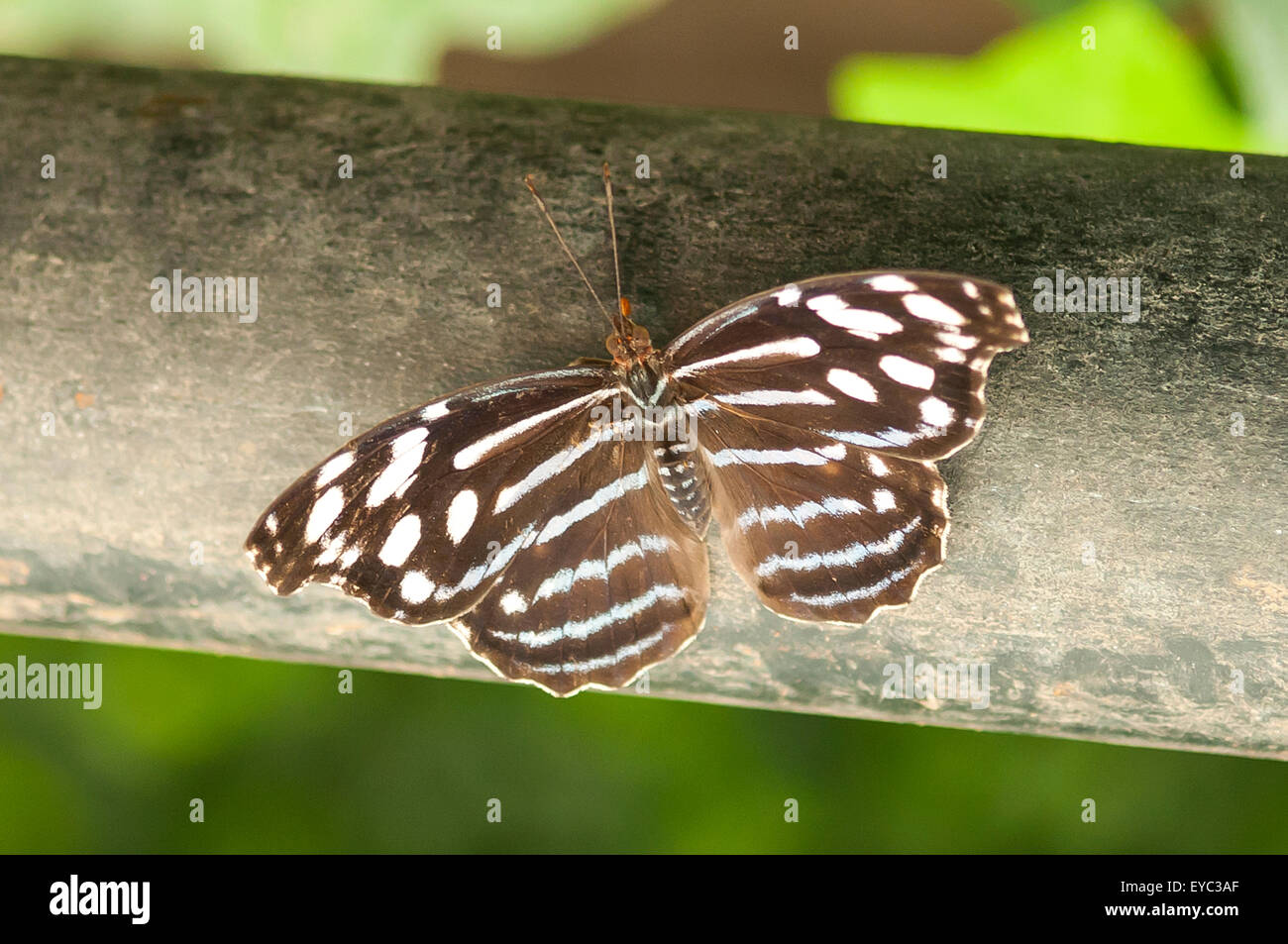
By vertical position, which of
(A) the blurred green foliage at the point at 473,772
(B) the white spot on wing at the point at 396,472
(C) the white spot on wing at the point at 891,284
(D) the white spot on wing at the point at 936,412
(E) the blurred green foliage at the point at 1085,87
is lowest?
(A) the blurred green foliage at the point at 473,772

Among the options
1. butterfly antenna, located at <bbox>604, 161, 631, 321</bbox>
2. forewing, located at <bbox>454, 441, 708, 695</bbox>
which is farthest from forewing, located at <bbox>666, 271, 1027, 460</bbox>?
forewing, located at <bbox>454, 441, 708, 695</bbox>

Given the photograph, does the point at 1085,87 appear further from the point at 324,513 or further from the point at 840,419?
the point at 324,513

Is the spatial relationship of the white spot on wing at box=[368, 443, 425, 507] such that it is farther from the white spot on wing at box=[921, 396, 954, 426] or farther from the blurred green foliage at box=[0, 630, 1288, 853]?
the blurred green foliage at box=[0, 630, 1288, 853]

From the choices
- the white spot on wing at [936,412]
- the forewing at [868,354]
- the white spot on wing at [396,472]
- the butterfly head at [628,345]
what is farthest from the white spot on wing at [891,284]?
the white spot on wing at [396,472]

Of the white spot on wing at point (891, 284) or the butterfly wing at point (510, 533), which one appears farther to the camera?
the butterfly wing at point (510, 533)

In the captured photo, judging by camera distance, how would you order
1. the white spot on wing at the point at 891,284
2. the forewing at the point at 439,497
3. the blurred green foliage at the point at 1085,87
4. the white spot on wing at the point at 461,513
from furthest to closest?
the blurred green foliage at the point at 1085,87 → the white spot on wing at the point at 461,513 → the forewing at the point at 439,497 → the white spot on wing at the point at 891,284

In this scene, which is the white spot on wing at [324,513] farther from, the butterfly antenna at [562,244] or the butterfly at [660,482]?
the butterfly antenna at [562,244]
